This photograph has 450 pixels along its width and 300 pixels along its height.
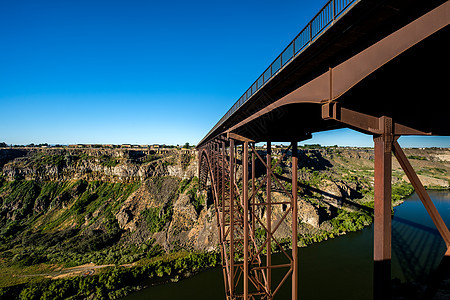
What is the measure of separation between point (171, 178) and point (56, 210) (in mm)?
23362

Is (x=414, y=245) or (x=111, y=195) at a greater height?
(x=111, y=195)

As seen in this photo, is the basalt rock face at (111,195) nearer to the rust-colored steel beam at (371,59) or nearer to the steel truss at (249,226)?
the steel truss at (249,226)

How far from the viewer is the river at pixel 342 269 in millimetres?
15836

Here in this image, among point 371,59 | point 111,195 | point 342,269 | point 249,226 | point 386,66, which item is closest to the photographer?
point 386,66

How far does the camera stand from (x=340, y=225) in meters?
25.4

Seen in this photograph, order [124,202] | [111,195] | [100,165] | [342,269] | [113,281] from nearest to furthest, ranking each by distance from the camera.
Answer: [113,281] → [342,269] → [124,202] → [111,195] → [100,165]

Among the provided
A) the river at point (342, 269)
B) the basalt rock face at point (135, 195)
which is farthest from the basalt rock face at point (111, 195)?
the river at point (342, 269)

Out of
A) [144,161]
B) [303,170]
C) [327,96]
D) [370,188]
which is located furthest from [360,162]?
[327,96]

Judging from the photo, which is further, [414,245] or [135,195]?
[135,195]

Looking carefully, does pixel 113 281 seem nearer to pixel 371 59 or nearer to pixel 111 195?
pixel 371 59

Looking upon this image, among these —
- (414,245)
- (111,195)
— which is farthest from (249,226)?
(111,195)

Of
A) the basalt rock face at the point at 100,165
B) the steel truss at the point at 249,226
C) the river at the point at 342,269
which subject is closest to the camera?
the steel truss at the point at 249,226

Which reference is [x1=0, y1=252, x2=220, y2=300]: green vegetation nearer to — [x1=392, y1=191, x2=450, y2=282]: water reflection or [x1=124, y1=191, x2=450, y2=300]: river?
[x1=124, y1=191, x2=450, y2=300]: river

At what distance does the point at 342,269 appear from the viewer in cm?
1816
